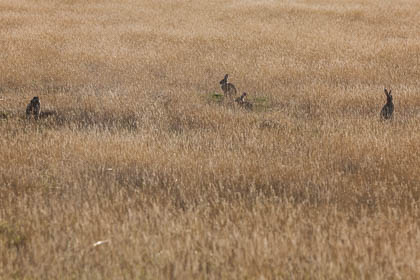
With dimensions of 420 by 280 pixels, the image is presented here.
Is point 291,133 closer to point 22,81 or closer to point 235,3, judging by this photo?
point 22,81

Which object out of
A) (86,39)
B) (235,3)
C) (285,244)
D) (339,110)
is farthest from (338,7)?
(285,244)

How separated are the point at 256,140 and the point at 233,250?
3.04 m

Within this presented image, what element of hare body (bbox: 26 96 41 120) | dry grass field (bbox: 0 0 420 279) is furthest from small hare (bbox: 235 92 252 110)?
hare body (bbox: 26 96 41 120)

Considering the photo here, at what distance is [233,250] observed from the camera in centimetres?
367

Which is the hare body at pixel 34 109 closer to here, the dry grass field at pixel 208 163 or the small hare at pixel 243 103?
the dry grass field at pixel 208 163

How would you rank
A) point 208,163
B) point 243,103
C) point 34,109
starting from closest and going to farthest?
1. point 208,163
2. point 34,109
3. point 243,103

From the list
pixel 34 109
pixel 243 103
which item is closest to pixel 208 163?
pixel 243 103

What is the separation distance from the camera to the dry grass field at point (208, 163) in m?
3.57

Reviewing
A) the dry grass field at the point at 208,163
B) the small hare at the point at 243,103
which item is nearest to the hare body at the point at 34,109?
the dry grass field at the point at 208,163

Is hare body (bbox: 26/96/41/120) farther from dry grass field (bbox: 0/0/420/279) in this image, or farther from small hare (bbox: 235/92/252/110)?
small hare (bbox: 235/92/252/110)

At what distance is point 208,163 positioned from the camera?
5715 mm

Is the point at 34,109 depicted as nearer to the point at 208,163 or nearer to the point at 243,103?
the point at 243,103

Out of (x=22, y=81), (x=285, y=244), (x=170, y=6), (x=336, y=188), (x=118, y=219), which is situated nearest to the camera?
(x=285, y=244)

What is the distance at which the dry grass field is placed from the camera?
3.57 meters
